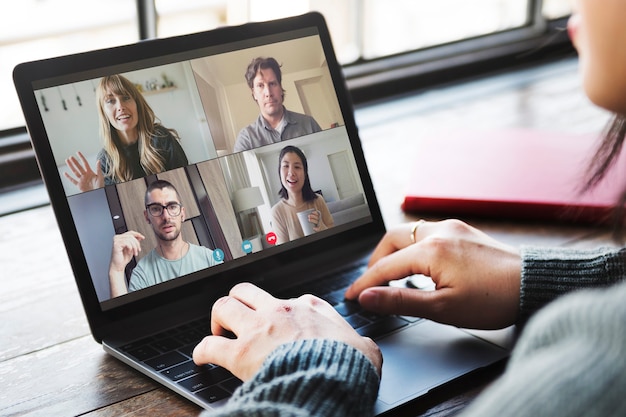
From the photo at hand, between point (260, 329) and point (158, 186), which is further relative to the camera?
point (158, 186)

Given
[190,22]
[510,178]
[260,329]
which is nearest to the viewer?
[260,329]

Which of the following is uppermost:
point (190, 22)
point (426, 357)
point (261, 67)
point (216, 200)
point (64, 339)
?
point (190, 22)

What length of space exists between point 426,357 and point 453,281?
101 millimetres

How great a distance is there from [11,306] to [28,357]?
0.49 ft

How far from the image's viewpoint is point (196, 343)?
822 mm

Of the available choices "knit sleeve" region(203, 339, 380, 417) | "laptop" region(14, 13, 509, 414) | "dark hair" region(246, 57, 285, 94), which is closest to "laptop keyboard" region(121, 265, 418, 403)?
"laptop" region(14, 13, 509, 414)

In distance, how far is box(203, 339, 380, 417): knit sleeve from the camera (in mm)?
578

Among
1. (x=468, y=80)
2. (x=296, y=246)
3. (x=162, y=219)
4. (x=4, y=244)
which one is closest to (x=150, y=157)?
(x=162, y=219)

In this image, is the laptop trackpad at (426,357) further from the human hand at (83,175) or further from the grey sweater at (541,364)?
the human hand at (83,175)

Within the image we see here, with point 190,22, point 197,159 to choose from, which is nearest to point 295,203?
point 197,159

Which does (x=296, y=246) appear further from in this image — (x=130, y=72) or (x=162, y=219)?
(x=130, y=72)

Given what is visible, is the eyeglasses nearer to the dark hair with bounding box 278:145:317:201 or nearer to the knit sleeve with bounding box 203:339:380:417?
the dark hair with bounding box 278:145:317:201

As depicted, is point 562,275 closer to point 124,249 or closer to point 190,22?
point 124,249

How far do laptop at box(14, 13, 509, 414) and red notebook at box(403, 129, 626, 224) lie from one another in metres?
0.20
